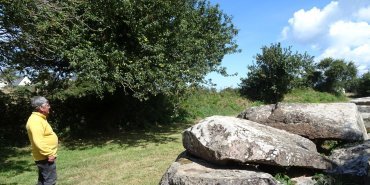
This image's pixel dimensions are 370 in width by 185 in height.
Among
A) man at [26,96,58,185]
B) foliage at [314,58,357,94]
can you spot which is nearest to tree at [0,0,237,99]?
man at [26,96,58,185]

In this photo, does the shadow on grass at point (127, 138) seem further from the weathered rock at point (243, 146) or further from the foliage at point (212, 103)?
the weathered rock at point (243, 146)

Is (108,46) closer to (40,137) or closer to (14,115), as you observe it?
(14,115)

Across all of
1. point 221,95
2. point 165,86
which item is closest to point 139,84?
point 165,86

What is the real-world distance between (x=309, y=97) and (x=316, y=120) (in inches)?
934

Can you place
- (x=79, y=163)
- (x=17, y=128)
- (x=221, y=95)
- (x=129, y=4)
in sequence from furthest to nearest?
(x=221, y=95)
(x=17, y=128)
(x=129, y=4)
(x=79, y=163)

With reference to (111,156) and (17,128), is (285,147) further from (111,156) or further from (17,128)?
(17,128)

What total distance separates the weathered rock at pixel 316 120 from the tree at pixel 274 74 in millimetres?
20234

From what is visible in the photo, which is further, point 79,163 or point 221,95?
point 221,95

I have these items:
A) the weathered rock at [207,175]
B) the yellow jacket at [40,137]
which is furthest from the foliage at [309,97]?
the yellow jacket at [40,137]

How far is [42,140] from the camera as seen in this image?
7.32 metres

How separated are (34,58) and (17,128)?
348 cm

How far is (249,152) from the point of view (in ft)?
24.8

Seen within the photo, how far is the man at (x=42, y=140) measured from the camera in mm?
7254

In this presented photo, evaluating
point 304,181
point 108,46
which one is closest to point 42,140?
point 304,181
